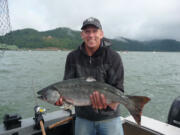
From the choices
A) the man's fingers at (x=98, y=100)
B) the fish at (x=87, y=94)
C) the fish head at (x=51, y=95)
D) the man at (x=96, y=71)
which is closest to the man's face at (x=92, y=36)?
the man at (x=96, y=71)

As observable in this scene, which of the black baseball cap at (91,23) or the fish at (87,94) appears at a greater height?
the black baseball cap at (91,23)

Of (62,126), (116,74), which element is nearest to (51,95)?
(116,74)

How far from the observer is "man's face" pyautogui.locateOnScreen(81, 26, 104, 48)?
2961 millimetres

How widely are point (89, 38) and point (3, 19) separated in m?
1.64

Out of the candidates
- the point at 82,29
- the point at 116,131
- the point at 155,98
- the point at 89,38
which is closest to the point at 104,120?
the point at 116,131

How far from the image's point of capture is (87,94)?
282 cm

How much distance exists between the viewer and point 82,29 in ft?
10.1

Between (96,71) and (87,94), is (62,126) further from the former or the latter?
(96,71)

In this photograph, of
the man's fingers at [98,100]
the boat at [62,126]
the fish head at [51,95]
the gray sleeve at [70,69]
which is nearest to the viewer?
the man's fingers at [98,100]

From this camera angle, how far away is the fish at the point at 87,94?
9.15 feet

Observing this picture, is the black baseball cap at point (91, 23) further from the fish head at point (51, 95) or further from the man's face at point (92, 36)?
the fish head at point (51, 95)

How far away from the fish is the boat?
1092 millimetres

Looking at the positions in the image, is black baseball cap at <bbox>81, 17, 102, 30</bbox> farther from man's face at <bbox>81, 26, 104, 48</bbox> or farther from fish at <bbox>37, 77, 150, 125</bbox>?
fish at <bbox>37, 77, 150, 125</bbox>

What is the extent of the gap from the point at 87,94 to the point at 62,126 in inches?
63.8
